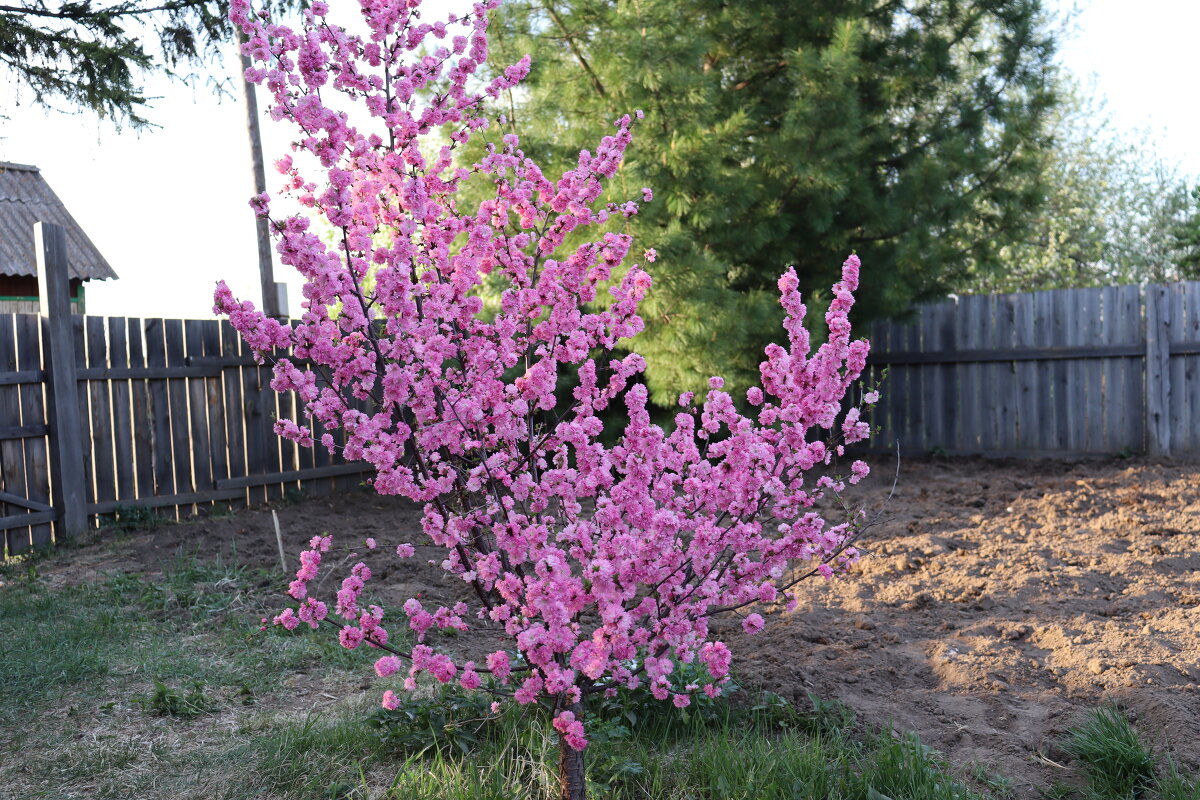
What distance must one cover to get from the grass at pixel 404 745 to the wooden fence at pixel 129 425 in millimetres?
2792

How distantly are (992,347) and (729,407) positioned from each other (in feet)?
24.5

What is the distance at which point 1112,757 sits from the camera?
9.00 feet

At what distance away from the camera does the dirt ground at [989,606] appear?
3082 mm

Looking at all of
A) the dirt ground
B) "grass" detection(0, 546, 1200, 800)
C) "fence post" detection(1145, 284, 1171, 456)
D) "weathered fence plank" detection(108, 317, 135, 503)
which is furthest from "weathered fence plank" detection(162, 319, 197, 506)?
"fence post" detection(1145, 284, 1171, 456)

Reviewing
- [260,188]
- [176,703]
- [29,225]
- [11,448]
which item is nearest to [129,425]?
[11,448]

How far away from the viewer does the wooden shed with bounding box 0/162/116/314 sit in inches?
495

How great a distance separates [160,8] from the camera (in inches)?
253

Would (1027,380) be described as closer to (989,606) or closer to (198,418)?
(989,606)

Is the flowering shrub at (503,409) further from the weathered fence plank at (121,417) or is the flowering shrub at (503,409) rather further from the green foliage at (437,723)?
the weathered fence plank at (121,417)

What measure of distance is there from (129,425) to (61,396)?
0.55 m

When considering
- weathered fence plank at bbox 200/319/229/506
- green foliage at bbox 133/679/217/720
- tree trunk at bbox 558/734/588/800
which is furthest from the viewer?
weathered fence plank at bbox 200/319/229/506

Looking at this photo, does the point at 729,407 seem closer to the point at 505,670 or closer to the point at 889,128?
the point at 505,670

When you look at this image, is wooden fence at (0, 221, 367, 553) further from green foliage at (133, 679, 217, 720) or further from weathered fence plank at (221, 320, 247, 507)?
green foliage at (133, 679, 217, 720)

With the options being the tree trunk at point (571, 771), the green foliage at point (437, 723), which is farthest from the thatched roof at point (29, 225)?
the tree trunk at point (571, 771)
